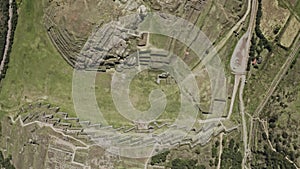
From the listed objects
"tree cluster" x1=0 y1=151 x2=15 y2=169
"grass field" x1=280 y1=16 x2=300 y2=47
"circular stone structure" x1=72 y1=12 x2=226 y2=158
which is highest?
"grass field" x1=280 y1=16 x2=300 y2=47

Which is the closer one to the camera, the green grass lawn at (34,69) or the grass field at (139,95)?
the grass field at (139,95)

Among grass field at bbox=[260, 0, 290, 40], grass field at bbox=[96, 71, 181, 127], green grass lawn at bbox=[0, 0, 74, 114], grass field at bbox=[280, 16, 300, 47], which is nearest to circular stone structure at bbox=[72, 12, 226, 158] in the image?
grass field at bbox=[96, 71, 181, 127]

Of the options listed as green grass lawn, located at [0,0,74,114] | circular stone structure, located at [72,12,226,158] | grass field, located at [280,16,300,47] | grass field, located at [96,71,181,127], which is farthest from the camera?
green grass lawn, located at [0,0,74,114]

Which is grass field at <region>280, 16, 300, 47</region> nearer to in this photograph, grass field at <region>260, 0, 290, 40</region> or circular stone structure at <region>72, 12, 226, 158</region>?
grass field at <region>260, 0, 290, 40</region>

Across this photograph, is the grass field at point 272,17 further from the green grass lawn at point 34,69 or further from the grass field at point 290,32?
the green grass lawn at point 34,69

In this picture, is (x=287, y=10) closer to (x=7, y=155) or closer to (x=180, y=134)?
(x=180, y=134)

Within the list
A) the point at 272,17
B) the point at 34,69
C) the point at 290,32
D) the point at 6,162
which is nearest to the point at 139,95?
the point at 34,69

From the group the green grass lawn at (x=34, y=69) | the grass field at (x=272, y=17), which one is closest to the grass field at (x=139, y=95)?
the green grass lawn at (x=34, y=69)
